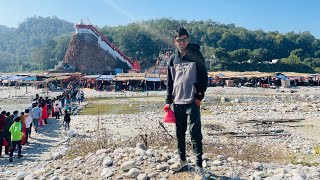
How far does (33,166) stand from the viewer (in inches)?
356

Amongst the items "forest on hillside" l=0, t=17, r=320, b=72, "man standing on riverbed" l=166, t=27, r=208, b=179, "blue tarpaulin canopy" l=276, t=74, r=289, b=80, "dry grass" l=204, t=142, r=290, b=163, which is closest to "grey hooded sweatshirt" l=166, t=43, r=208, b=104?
"man standing on riverbed" l=166, t=27, r=208, b=179

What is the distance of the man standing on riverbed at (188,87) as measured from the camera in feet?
17.1

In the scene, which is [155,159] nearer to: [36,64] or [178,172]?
[178,172]

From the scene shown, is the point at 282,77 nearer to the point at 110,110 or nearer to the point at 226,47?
the point at 110,110

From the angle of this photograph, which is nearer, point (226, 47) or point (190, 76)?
point (190, 76)

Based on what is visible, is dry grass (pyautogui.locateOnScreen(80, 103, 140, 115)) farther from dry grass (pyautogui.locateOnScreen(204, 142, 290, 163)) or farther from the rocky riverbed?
dry grass (pyautogui.locateOnScreen(204, 142, 290, 163))

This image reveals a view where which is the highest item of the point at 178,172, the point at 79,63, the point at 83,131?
the point at 79,63

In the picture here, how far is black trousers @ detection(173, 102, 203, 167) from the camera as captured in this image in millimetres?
5211

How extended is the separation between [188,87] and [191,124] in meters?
0.61

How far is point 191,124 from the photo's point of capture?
5.27 meters

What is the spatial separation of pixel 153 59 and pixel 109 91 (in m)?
36.9

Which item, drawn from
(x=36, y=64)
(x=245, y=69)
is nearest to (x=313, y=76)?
(x=245, y=69)

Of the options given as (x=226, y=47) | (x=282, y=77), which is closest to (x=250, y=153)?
(x=282, y=77)

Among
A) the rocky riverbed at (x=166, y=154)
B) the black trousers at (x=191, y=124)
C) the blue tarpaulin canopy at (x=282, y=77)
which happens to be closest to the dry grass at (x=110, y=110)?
the rocky riverbed at (x=166, y=154)
